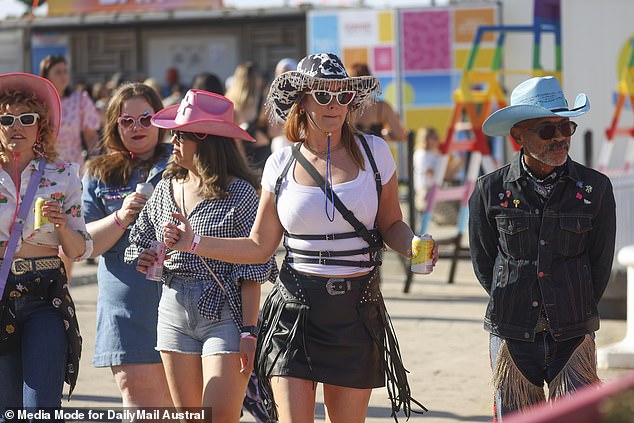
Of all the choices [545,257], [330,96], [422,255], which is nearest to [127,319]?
[330,96]

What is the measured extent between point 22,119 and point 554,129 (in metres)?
2.19

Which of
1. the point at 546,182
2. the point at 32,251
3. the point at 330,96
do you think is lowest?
the point at 32,251

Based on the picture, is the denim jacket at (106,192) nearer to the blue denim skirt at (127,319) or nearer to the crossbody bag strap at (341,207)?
the blue denim skirt at (127,319)

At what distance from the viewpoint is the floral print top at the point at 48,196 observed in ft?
15.6

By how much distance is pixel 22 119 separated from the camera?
4879 mm

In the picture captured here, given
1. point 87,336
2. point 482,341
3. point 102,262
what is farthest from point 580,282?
point 87,336

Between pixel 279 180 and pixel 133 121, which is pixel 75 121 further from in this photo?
pixel 279 180

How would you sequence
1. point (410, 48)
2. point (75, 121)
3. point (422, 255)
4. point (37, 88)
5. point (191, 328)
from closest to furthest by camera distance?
point (422, 255)
point (191, 328)
point (37, 88)
point (75, 121)
point (410, 48)

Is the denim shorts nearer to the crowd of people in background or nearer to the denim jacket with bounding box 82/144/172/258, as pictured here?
the crowd of people in background

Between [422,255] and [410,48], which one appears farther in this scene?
[410,48]

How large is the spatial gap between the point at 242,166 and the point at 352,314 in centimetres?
98

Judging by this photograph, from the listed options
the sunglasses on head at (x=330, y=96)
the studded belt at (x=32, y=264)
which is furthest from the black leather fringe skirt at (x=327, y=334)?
the studded belt at (x=32, y=264)

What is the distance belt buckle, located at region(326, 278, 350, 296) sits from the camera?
14.6ft

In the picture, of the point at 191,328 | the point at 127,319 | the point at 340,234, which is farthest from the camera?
the point at 127,319
